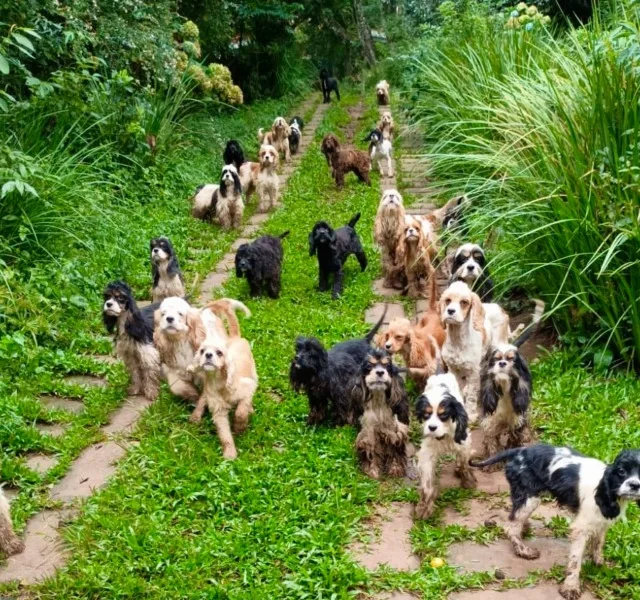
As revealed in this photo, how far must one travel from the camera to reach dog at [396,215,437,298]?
24.8 feet

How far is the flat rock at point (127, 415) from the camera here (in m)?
5.46

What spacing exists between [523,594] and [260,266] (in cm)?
465

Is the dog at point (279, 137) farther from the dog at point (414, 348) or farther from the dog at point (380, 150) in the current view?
the dog at point (414, 348)

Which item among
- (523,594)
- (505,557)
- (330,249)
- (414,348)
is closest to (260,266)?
(330,249)

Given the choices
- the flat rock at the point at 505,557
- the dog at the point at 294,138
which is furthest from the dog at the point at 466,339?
the dog at the point at 294,138

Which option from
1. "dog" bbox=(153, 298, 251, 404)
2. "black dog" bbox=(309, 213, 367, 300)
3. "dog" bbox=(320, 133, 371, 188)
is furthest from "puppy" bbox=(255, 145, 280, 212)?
"dog" bbox=(153, 298, 251, 404)

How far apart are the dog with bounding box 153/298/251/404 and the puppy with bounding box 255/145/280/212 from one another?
5709 millimetres

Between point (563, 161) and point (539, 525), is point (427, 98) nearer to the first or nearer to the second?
point (563, 161)

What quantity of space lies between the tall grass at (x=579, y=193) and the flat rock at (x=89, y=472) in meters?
3.53

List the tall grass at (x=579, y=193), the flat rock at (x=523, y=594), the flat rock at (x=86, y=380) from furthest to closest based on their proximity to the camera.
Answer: the flat rock at (x=86, y=380), the tall grass at (x=579, y=193), the flat rock at (x=523, y=594)

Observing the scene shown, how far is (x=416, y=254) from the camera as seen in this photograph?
761 cm

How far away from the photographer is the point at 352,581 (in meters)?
3.84

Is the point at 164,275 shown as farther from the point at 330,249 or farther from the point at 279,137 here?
the point at 279,137

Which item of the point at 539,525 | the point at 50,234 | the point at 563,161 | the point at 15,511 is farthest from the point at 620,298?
the point at 50,234
